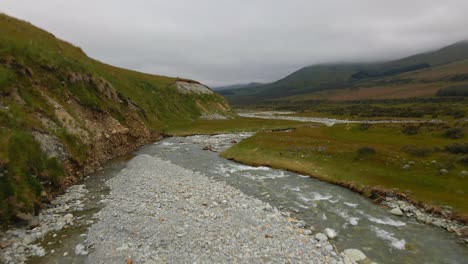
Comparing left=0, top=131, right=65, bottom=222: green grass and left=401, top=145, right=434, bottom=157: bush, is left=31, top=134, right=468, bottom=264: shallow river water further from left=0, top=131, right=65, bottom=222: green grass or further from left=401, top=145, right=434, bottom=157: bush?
left=401, top=145, right=434, bottom=157: bush

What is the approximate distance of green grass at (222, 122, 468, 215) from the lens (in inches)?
843

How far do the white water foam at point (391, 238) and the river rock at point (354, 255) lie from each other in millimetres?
2644

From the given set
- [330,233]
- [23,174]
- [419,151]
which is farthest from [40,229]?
[419,151]

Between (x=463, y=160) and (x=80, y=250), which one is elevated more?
(x=80, y=250)

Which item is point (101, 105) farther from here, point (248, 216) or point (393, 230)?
point (393, 230)

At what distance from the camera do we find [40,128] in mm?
21641

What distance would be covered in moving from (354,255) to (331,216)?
4.86 meters

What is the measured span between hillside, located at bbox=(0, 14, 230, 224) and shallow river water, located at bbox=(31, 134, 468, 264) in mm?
2892

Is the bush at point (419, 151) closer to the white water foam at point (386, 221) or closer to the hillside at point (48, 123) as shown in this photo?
the white water foam at point (386, 221)

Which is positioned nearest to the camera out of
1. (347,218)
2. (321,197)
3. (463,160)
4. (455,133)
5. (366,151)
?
(347,218)

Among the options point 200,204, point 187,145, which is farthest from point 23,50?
point 200,204

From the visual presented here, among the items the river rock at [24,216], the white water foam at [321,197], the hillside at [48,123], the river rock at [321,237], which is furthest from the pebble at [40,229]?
the white water foam at [321,197]

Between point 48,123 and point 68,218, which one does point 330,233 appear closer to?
point 68,218

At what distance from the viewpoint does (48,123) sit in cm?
2353
